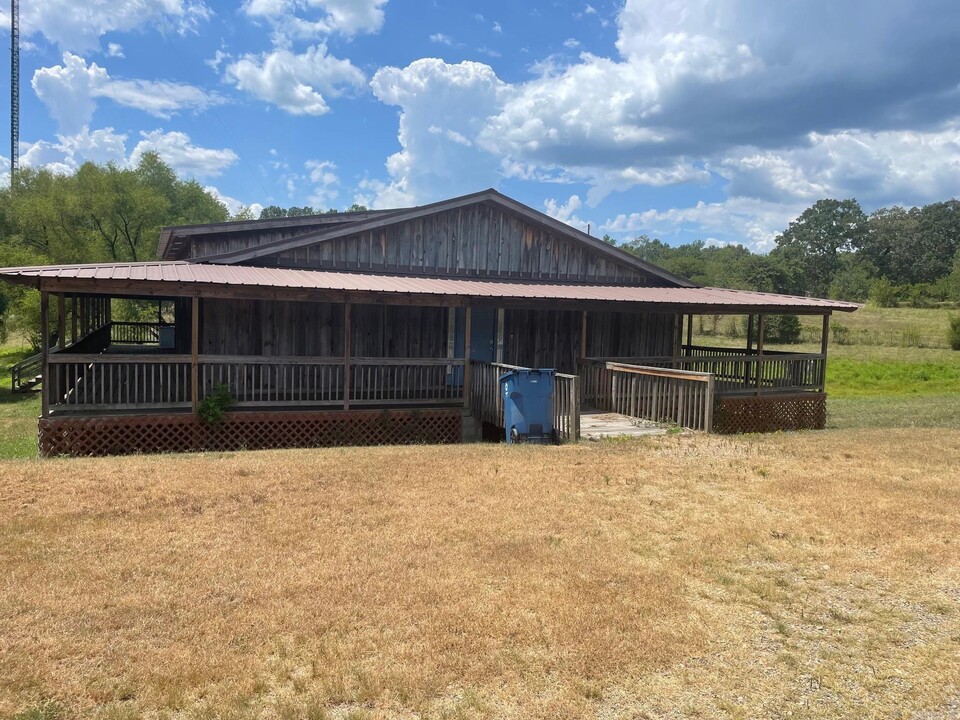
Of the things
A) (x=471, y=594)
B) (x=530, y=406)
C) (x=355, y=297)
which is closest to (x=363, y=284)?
(x=355, y=297)

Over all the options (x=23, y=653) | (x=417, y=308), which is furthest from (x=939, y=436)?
(x=23, y=653)

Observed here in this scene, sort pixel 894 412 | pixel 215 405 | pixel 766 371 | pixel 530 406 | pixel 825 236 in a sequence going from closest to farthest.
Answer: pixel 530 406, pixel 215 405, pixel 766 371, pixel 894 412, pixel 825 236

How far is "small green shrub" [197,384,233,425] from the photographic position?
1150 cm

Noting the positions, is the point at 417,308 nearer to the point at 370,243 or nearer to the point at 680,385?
the point at 370,243

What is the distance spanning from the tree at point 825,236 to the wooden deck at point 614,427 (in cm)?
9912

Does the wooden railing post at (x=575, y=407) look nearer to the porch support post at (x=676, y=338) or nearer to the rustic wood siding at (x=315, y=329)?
the rustic wood siding at (x=315, y=329)

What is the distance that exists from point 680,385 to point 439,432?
4.74 metres

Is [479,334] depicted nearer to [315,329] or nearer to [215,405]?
[315,329]

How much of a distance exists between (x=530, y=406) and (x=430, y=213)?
21.3 ft

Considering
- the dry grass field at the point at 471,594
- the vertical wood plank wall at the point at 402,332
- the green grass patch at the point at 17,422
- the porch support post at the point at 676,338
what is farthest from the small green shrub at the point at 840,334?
the green grass patch at the point at 17,422

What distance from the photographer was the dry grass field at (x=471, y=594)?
3729 millimetres

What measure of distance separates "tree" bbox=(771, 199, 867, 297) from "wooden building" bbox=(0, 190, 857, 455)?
3740 inches

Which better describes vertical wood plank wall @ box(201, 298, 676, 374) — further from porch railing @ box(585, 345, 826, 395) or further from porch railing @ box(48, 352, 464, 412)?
porch railing @ box(585, 345, 826, 395)

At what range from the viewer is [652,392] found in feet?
43.0
